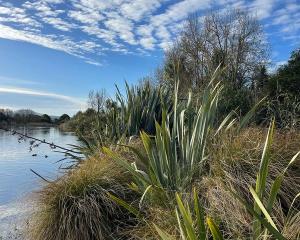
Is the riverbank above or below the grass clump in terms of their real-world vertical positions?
below

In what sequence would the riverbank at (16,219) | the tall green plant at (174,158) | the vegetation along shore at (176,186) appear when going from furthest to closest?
the riverbank at (16,219), the tall green plant at (174,158), the vegetation along shore at (176,186)

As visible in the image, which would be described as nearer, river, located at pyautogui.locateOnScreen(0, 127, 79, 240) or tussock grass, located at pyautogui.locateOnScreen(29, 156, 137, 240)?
tussock grass, located at pyautogui.locateOnScreen(29, 156, 137, 240)

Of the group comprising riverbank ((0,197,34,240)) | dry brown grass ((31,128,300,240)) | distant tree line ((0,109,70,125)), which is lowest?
riverbank ((0,197,34,240))

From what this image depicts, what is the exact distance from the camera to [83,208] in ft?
13.9

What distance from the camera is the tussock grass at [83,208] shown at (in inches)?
166

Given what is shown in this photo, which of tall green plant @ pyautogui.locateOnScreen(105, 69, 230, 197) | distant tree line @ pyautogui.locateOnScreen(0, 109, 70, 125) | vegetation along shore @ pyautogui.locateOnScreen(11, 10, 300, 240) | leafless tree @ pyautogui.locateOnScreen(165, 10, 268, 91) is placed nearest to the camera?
vegetation along shore @ pyautogui.locateOnScreen(11, 10, 300, 240)

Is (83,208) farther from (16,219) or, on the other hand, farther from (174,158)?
(16,219)

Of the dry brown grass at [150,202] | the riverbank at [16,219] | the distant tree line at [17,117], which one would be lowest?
the riverbank at [16,219]

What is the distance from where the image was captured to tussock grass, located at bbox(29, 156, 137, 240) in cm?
422

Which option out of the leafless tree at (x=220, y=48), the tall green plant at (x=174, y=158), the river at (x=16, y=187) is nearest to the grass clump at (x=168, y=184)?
the tall green plant at (x=174, y=158)

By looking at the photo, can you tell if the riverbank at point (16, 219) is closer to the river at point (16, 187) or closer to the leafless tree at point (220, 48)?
the river at point (16, 187)

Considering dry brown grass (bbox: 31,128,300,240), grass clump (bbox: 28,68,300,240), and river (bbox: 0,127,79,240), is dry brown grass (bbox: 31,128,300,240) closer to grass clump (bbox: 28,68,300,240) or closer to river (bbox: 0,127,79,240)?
grass clump (bbox: 28,68,300,240)

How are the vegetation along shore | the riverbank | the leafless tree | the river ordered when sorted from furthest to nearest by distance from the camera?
the leafless tree, the river, the riverbank, the vegetation along shore

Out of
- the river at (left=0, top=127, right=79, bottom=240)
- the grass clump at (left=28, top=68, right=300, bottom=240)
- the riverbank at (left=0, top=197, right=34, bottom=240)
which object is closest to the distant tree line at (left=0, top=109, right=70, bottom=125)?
the river at (left=0, top=127, right=79, bottom=240)
